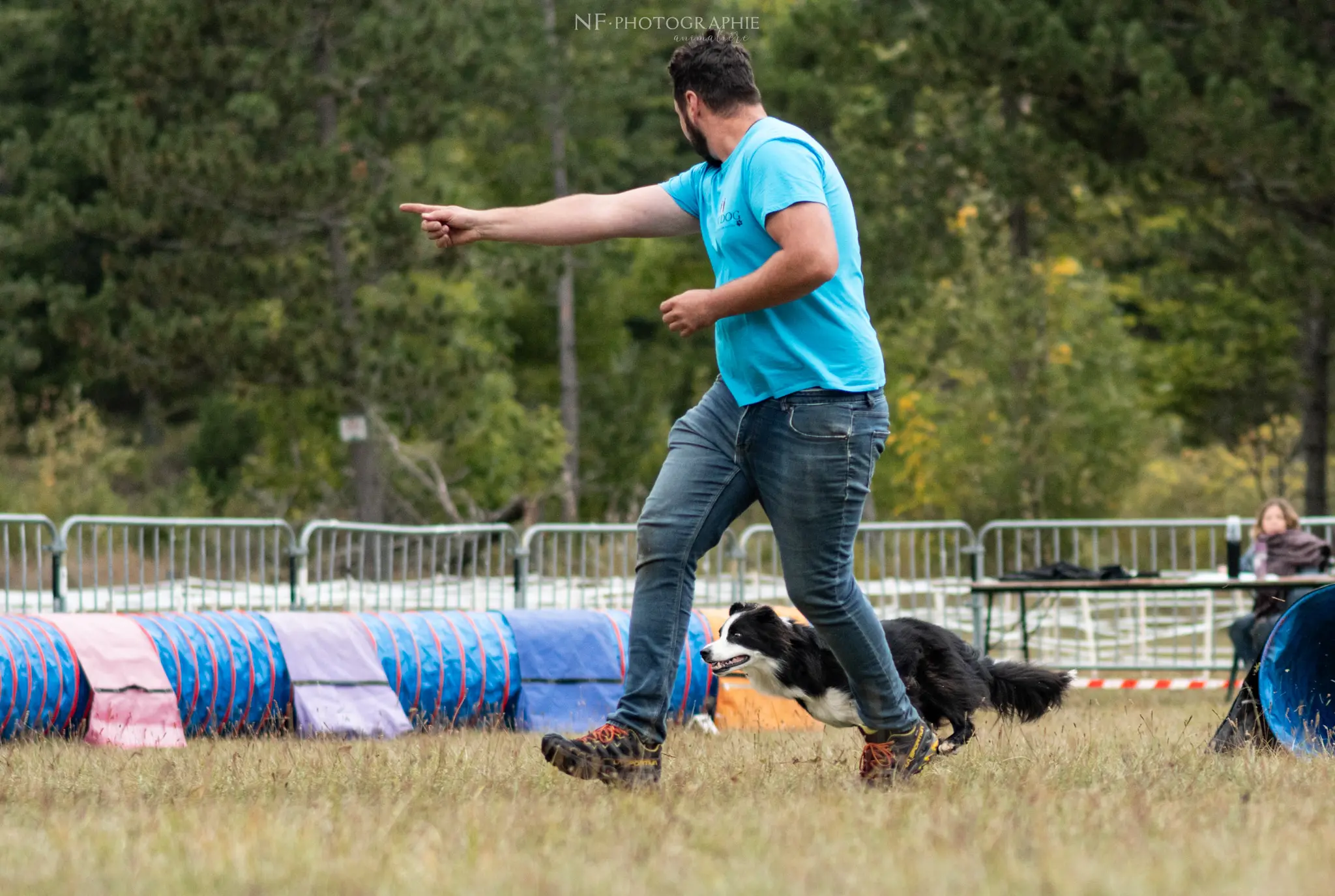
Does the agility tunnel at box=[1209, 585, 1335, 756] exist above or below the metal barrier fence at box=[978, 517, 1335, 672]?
above

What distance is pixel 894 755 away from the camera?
4730mm

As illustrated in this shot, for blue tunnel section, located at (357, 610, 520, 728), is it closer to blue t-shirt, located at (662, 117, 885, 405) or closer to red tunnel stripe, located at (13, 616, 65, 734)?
red tunnel stripe, located at (13, 616, 65, 734)

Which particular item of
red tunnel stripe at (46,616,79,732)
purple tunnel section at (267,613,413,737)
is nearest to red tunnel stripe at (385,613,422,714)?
purple tunnel section at (267,613,413,737)

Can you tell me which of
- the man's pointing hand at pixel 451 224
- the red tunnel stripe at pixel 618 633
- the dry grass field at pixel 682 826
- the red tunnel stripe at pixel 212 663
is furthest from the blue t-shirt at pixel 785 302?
the red tunnel stripe at pixel 618 633

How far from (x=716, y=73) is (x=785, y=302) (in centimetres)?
70

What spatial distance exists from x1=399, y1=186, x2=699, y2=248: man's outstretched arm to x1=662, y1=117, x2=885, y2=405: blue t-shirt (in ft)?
1.14

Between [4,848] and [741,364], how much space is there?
2119mm

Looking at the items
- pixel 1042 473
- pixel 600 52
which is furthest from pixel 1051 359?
pixel 600 52

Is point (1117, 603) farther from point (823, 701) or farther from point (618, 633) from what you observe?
point (823, 701)

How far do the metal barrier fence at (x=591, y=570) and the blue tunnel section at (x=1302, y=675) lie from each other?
718cm

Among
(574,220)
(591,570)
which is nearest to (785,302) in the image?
(574,220)

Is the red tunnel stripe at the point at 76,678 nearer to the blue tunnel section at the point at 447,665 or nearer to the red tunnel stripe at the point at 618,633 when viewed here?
the blue tunnel section at the point at 447,665

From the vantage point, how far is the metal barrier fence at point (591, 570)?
43.4 feet

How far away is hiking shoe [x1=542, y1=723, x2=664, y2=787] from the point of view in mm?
4504
